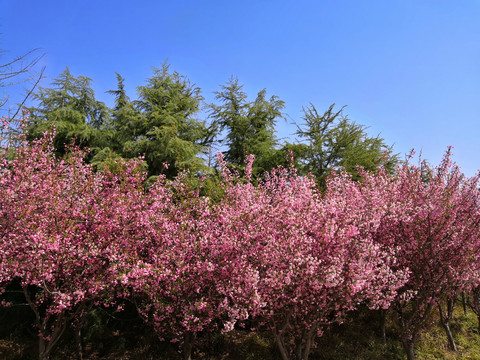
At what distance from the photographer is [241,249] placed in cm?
687

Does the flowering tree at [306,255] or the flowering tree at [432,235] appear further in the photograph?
the flowering tree at [432,235]

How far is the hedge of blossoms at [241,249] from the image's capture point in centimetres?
665

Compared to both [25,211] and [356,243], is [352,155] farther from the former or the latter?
[25,211]

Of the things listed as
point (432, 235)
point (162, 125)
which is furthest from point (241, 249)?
point (162, 125)

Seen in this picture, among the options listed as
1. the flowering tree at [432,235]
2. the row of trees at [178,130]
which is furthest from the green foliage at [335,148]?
the flowering tree at [432,235]

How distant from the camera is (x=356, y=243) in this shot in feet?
23.0

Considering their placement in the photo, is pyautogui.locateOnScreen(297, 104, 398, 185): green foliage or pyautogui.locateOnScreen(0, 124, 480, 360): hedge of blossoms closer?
pyautogui.locateOnScreen(0, 124, 480, 360): hedge of blossoms

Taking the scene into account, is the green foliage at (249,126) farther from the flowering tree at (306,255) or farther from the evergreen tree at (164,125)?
the flowering tree at (306,255)

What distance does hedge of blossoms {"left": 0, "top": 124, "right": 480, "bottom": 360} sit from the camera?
21.8ft

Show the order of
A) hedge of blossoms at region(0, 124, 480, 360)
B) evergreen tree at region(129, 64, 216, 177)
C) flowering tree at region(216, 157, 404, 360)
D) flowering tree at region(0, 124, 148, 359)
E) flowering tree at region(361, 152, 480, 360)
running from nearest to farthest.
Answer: flowering tree at region(216, 157, 404, 360) → hedge of blossoms at region(0, 124, 480, 360) → flowering tree at region(0, 124, 148, 359) → flowering tree at region(361, 152, 480, 360) → evergreen tree at region(129, 64, 216, 177)

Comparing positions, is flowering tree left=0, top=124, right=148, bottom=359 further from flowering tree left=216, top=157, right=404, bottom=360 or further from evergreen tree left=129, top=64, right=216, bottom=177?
evergreen tree left=129, top=64, right=216, bottom=177

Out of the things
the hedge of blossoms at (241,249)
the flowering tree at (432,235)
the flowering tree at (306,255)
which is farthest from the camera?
the flowering tree at (432,235)

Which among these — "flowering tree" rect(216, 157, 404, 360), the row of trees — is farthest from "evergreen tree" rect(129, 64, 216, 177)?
"flowering tree" rect(216, 157, 404, 360)

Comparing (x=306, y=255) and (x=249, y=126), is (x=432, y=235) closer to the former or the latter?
(x=306, y=255)
